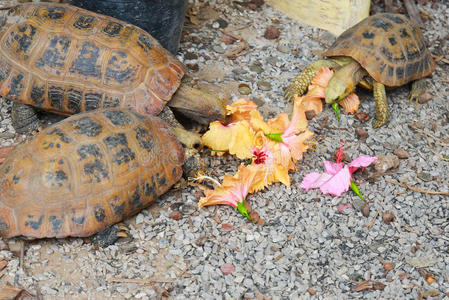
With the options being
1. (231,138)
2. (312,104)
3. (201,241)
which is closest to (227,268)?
(201,241)

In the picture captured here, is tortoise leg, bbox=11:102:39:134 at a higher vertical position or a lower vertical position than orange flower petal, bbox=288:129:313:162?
lower

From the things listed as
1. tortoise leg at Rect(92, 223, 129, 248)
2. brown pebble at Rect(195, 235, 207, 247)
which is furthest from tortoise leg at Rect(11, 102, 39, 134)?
brown pebble at Rect(195, 235, 207, 247)

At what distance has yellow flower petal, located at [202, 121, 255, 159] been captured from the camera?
4070 mm

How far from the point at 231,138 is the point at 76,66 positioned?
1355mm

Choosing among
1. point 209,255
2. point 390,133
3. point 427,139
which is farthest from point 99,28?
point 427,139

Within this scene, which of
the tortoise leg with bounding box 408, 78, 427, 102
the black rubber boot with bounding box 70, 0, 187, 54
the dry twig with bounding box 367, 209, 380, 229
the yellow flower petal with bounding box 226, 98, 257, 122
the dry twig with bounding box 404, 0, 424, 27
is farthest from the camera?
the dry twig with bounding box 404, 0, 424, 27

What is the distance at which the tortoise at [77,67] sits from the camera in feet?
13.6

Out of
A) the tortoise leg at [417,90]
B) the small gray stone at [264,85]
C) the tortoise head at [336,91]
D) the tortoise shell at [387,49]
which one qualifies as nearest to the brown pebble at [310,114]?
the tortoise head at [336,91]

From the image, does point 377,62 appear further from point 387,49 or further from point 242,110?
point 242,110

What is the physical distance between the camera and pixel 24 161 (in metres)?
3.41

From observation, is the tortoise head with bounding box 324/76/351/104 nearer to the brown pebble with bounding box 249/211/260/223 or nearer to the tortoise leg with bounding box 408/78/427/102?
the tortoise leg with bounding box 408/78/427/102

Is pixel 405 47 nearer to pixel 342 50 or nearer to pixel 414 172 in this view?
pixel 342 50

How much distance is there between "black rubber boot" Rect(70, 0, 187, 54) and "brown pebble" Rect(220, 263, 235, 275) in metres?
2.48

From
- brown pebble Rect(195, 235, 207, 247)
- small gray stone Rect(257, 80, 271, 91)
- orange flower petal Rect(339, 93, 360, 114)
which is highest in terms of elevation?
orange flower petal Rect(339, 93, 360, 114)
